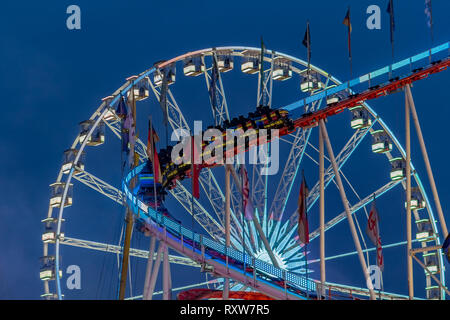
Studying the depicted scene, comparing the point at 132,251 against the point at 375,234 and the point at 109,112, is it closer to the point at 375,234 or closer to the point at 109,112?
the point at 109,112

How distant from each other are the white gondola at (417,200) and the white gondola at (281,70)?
30.7 ft

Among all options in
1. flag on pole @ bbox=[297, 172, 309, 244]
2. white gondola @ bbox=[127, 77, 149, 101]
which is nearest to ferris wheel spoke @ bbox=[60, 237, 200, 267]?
white gondola @ bbox=[127, 77, 149, 101]

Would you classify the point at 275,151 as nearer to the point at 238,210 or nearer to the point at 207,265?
the point at 238,210

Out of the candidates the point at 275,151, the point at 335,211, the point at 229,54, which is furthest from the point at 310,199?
the point at 335,211

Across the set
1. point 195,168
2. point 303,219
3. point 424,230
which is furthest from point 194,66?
point 303,219

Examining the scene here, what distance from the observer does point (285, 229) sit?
2200 inches

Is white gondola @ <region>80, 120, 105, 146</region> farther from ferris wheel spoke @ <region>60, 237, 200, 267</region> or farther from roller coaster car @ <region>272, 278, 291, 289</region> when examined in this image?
roller coaster car @ <region>272, 278, 291, 289</region>

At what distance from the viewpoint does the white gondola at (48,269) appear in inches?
2311

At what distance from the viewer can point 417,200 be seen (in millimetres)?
61031
